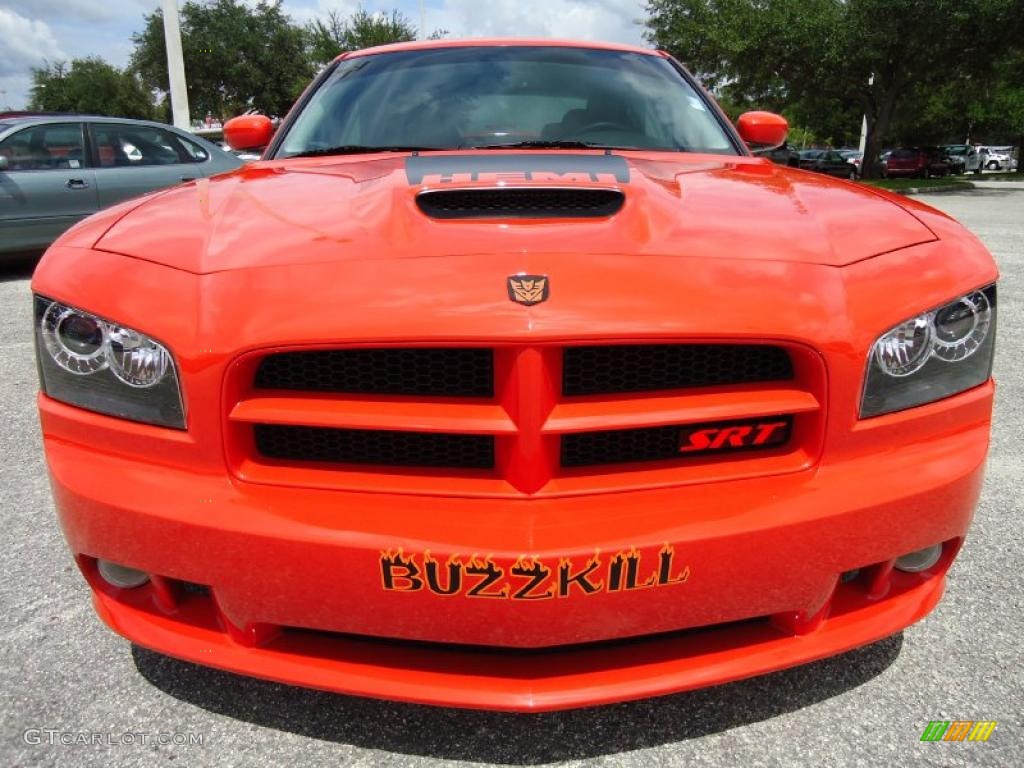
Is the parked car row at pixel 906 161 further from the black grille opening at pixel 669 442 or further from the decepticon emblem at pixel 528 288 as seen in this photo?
the decepticon emblem at pixel 528 288

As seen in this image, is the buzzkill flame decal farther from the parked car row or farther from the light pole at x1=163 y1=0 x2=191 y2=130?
the parked car row

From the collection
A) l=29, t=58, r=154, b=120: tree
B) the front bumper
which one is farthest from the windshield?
l=29, t=58, r=154, b=120: tree

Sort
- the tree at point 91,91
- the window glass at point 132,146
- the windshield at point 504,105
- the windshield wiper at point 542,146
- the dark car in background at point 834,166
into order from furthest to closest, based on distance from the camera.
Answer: the tree at point 91,91
the dark car in background at point 834,166
the window glass at point 132,146
the windshield at point 504,105
the windshield wiper at point 542,146

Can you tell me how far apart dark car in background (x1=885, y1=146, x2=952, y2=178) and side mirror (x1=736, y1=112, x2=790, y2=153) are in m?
36.6

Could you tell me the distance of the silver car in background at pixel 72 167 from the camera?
7.03 metres

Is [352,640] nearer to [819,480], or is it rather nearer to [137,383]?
[137,383]

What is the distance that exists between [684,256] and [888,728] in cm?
110

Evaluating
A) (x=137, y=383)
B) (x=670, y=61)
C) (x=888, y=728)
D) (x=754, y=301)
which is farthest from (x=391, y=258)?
(x=670, y=61)

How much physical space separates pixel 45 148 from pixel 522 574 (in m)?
7.77

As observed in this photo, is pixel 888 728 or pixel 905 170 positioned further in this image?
pixel 905 170

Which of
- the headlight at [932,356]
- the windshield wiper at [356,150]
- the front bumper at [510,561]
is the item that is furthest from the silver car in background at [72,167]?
the headlight at [932,356]

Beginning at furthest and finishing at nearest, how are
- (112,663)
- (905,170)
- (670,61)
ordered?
1. (905,170)
2. (670,61)
3. (112,663)

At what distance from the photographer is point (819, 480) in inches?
56.6

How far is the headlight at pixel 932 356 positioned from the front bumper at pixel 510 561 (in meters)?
0.04
